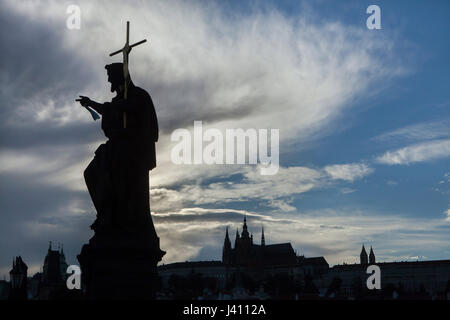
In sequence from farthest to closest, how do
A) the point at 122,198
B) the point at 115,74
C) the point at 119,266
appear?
1. the point at 115,74
2. the point at 122,198
3. the point at 119,266

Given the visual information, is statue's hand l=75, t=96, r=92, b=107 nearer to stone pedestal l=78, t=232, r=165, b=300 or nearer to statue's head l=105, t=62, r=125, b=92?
statue's head l=105, t=62, r=125, b=92

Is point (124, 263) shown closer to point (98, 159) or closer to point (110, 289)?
point (110, 289)

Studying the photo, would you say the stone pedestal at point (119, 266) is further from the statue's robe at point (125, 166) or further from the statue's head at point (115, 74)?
the statue's head at point (115, 74)

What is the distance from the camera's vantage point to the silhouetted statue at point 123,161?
12859 mm

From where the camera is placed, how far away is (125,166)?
12945mm

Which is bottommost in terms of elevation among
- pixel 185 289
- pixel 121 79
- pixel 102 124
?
pixel 185 289

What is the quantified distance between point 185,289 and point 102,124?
149 meters

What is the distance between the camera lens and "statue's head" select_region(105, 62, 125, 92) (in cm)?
1373

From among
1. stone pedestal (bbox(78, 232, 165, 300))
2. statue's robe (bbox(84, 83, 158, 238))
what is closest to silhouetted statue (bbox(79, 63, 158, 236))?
statue's robe (bbox(84, 83, 158, 238))

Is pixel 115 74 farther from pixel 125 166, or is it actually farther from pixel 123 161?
pixel 125 166

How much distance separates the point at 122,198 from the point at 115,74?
2949mm

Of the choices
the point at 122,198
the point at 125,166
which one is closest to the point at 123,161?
the point at 125,166

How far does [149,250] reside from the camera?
12.5 meters
